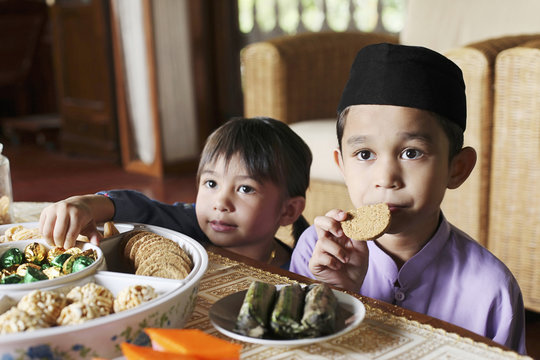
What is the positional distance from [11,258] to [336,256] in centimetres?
42

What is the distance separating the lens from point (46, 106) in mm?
5922

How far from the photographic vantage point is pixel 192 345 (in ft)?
1.95

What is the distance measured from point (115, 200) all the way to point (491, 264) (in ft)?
2.02

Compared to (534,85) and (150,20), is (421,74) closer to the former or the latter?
(534,85)

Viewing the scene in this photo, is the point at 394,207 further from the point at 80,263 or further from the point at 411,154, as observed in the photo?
the point at 80,263

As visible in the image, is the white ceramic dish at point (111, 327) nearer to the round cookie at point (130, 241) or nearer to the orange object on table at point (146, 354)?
the orange object on table at point (146, 354)

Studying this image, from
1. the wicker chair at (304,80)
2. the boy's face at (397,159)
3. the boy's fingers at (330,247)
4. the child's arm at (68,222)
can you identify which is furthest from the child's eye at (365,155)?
the wicker chair at (304,80)

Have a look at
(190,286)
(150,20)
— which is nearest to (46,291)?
(190,286)

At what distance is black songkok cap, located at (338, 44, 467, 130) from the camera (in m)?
0.90

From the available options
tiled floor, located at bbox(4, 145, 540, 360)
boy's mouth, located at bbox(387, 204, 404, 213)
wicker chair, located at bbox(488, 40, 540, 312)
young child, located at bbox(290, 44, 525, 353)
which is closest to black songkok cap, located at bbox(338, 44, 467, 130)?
young child, located at bbox(290, 44, 525, 353)

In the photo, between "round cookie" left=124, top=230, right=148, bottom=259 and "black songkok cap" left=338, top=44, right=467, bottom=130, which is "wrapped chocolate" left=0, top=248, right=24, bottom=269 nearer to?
"round cookie" left=124, top=230, right=148, bottom=259

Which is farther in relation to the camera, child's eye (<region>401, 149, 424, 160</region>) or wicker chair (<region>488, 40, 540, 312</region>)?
wicker chair (<region>488, 40, 540, 312</region>)

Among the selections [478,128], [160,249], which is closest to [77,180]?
[478,128]

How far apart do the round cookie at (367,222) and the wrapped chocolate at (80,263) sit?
33cm
